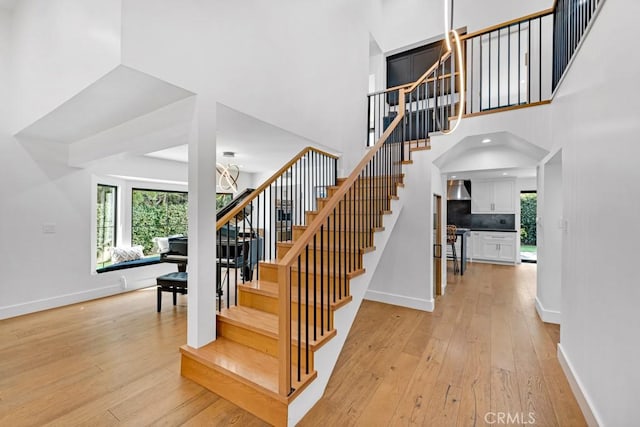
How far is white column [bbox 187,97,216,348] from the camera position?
2344mm

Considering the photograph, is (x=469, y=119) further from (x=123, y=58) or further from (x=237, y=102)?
(x=123, y=58)

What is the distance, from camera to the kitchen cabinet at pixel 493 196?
24.3 ft

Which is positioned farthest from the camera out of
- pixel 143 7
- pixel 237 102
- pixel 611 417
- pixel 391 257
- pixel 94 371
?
pixel 391 257

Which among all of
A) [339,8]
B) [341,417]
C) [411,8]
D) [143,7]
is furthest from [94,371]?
[411,8]

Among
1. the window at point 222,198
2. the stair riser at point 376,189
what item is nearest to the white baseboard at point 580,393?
the stair riser at point 376,189

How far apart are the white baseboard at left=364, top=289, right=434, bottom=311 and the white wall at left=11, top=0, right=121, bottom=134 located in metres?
4.12

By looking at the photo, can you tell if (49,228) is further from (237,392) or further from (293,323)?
(293,323)

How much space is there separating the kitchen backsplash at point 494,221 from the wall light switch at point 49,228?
929 centimetres

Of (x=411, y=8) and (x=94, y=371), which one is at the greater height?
(x=411, y=8)

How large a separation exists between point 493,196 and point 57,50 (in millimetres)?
8989

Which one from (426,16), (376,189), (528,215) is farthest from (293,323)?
(528,215)

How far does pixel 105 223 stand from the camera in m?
5.28

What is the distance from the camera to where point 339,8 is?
168 inches

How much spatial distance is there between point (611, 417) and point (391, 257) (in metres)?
2.83
